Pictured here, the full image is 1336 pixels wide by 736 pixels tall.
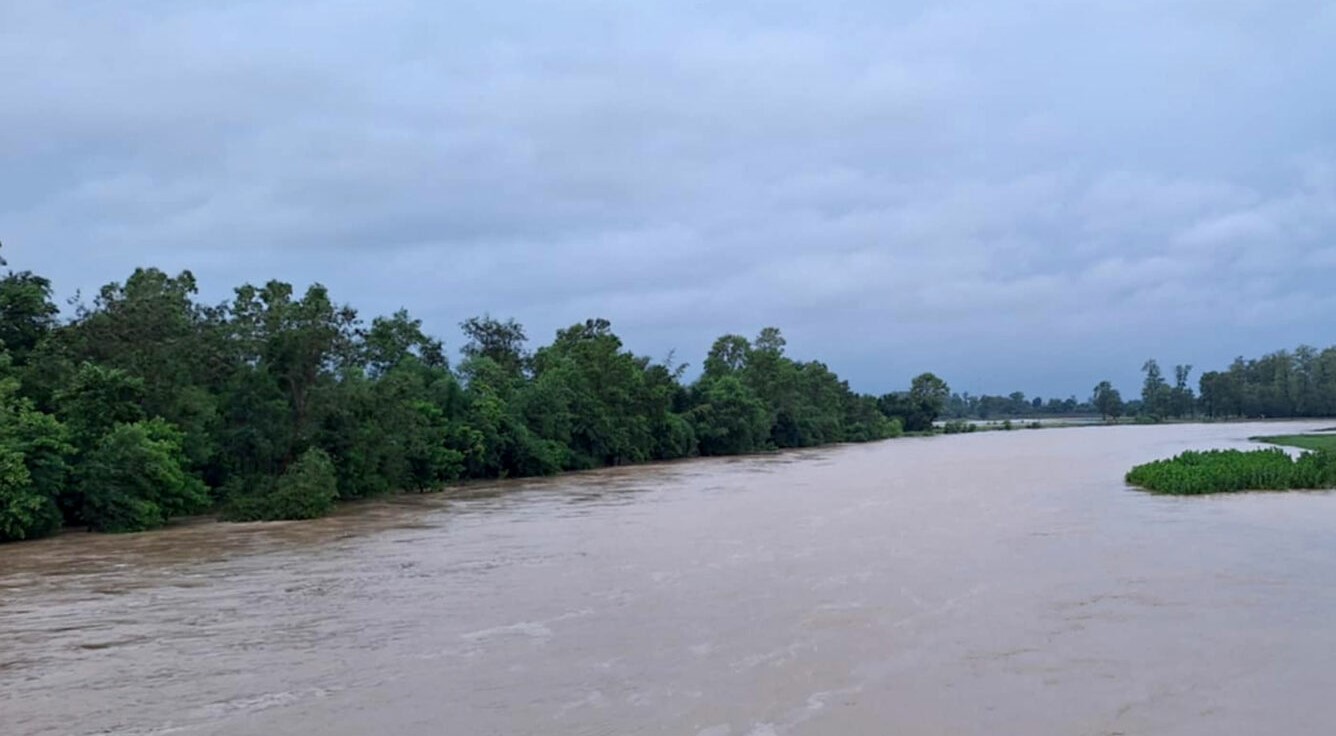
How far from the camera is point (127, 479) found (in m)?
22.3

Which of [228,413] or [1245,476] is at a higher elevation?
[228,413]

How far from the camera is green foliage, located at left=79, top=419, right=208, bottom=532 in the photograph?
2195 centimetres

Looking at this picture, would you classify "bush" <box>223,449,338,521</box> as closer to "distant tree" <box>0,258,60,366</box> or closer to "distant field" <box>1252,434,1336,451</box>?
"distant tree" <box>0,258,60,366</box>

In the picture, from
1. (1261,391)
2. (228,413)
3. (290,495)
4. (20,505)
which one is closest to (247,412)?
(228,413)

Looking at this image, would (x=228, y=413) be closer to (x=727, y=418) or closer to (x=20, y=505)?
(x=20, y=505)

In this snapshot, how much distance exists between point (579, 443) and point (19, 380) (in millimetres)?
25891

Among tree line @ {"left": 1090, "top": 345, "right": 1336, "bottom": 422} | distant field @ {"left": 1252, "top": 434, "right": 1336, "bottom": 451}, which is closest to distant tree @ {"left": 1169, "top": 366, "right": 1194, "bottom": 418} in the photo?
tree line @ {"left": 1090, "top": 345, "right": 1336, "bottom": 422}

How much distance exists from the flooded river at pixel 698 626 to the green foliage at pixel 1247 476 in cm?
292

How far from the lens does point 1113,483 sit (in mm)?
29750

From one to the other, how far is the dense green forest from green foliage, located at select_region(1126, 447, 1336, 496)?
70.3 ft

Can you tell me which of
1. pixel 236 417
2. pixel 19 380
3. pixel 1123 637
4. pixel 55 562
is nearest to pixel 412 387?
pixel 236 417

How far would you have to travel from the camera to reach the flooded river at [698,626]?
843 cm

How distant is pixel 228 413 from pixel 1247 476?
26.7 m

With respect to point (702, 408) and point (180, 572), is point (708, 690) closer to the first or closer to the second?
point (180, 572)
